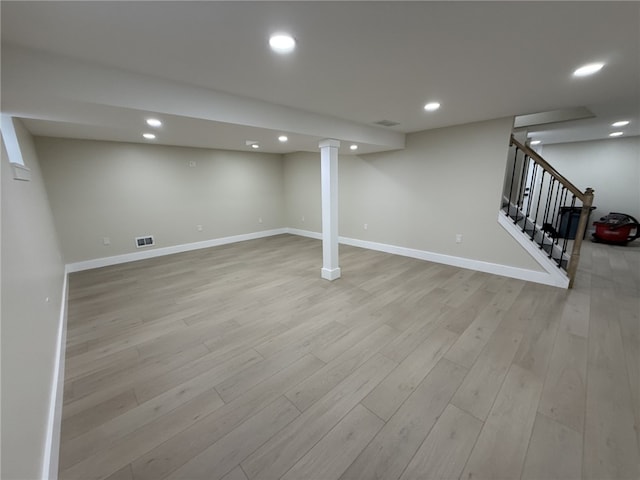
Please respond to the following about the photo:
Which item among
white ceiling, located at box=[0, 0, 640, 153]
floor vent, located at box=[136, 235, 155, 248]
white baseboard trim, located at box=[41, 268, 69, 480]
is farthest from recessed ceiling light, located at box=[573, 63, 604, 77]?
floor vent, located at box=[136, 235, 155, 248]

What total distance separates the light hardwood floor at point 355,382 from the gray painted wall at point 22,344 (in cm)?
28

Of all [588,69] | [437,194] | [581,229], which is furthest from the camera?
[437,194]

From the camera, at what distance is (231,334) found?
94.4 inches

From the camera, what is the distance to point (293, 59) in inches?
69.6

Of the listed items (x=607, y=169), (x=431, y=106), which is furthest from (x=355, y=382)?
(x=607, y=169)

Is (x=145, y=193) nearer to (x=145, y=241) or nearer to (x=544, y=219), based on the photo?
(x=145, y=241)

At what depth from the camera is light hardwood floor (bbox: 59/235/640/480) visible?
4.25ft

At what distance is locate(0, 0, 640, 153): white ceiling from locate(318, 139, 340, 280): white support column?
0.71 meters

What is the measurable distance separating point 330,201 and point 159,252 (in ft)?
12.4

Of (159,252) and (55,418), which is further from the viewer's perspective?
(159,252)

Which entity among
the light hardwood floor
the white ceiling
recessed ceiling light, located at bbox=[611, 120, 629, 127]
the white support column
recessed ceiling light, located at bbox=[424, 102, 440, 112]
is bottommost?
the light hardwood floor

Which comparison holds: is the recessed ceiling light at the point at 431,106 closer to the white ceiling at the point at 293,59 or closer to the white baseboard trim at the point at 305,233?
the white ceiling at the point at 293,59

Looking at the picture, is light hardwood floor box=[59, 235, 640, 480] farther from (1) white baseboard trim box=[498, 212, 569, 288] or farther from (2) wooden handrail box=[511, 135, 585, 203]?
(2) wooden handrail box=[511, 135, 585, 203]

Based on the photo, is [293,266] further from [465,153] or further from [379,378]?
[465,153]
